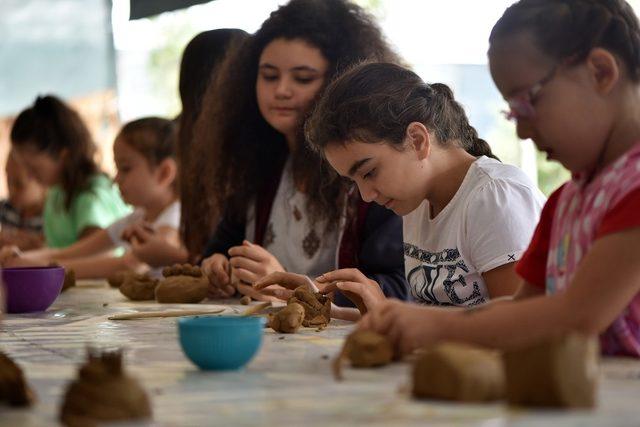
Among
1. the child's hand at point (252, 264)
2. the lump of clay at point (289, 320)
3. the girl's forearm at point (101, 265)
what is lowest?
the girl's forearm at point (101, 265)

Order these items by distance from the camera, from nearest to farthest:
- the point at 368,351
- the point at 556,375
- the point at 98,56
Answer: the point at 556,375 → the point at 368,351 → the point at 98,56

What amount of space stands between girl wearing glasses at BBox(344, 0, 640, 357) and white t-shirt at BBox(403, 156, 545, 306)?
0.46 metres

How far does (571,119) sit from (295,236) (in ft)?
4.51

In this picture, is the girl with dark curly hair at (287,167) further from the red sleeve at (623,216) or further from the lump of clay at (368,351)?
the red sleeve at (623,216)

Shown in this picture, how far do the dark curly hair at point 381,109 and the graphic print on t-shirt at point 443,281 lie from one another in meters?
0.24

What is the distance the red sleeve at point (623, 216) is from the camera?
107 cm

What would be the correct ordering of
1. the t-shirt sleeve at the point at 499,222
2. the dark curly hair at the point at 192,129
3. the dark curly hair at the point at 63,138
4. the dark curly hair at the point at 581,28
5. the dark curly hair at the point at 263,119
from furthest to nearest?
the dark curly hair at the point at 63,138 → the dark curly hair at the point at 192,129 → the dark curly hair at the point at 263,119 → the t-shirt sleeve at the point at 499,222 → the dark curly hair at the point at 581,28

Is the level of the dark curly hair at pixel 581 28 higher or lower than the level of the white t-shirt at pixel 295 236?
higher

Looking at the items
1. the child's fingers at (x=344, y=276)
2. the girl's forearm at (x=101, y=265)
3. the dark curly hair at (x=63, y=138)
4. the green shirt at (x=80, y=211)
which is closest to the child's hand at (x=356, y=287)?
the child's fingers at (x=344, y=276)

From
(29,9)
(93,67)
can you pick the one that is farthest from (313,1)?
(29,9)

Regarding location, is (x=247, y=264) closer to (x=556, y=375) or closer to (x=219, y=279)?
(x=219, y=279)

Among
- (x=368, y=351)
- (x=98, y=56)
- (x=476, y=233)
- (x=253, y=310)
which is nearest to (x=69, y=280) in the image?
(x=253, y=310)

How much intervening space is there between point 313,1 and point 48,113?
2068 millimetres

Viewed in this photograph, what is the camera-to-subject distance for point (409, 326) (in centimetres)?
117
